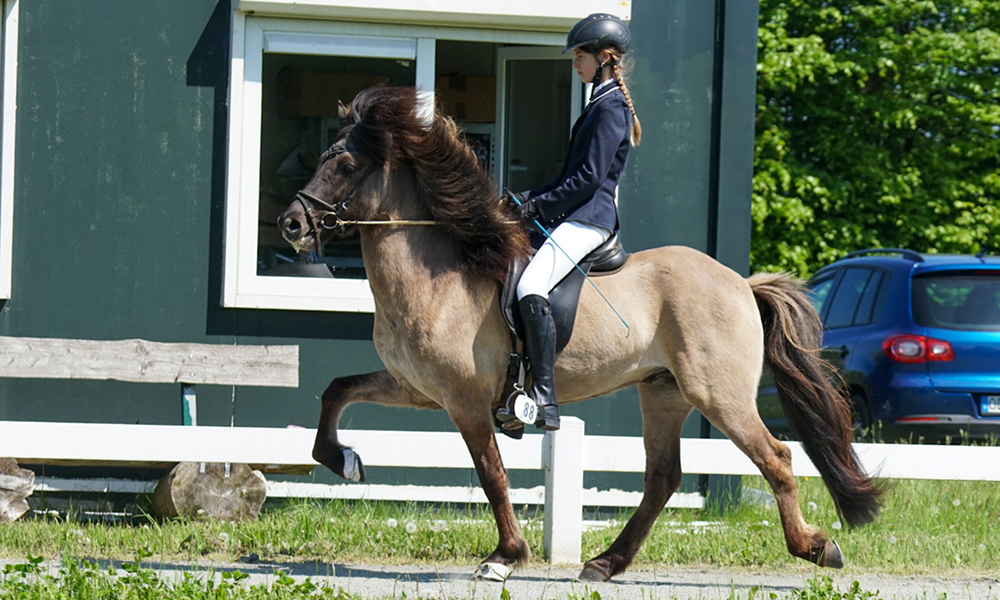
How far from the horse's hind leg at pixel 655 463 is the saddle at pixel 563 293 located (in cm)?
75

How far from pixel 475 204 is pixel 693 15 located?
339cm

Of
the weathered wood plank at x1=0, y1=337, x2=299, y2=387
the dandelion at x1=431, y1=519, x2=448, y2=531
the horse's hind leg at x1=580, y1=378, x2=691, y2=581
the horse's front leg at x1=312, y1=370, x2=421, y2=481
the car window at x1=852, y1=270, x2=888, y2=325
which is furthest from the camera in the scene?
the car window at x1=852, y1=270, x2=888, y2=325

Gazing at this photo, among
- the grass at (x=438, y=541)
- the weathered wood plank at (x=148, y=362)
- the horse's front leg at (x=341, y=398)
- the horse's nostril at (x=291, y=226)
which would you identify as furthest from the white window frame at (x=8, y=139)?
the horse's nostril at (x=291, y=226)

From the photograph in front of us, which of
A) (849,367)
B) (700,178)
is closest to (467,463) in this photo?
(700,178)

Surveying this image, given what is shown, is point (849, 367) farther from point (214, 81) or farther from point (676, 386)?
point (214, 81)

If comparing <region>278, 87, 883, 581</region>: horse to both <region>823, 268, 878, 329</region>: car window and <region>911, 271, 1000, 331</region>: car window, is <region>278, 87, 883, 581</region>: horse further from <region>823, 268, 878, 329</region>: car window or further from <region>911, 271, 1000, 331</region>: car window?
<region>823, 268, 878, 329</region>: car window

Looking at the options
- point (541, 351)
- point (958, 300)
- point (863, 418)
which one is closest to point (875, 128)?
point (958, 300)

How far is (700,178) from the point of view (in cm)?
823

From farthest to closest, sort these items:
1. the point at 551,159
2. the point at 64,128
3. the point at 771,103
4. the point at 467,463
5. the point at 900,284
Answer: the point at 771,103 → the point at 900,284 → the point at 551,159 → the point at 64,128 → the point at 467,463

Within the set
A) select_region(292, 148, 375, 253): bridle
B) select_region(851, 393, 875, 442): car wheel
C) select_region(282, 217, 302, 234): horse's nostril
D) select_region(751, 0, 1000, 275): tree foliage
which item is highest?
select_region(751, 0, 1000, 275): tree foliage

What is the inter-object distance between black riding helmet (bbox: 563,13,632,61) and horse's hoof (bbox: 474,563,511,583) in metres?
2.59

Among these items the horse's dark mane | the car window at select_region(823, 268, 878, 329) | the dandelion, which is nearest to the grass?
the dandelion

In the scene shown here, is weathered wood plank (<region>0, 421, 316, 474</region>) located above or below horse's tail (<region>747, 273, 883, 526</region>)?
below

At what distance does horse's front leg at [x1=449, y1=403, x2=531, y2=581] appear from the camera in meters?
5.51
